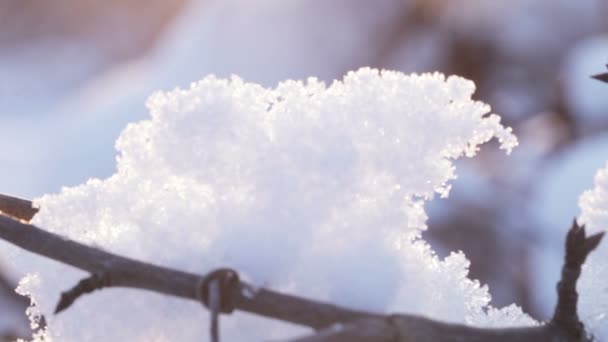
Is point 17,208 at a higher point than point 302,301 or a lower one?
higher

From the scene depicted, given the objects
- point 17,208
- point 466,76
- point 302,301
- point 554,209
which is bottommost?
point 302,301

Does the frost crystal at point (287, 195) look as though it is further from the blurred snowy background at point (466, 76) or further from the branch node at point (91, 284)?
the blurred snowy background at point (466, 76)

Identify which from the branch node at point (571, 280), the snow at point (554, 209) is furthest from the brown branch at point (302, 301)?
the snow at point (554, 209)

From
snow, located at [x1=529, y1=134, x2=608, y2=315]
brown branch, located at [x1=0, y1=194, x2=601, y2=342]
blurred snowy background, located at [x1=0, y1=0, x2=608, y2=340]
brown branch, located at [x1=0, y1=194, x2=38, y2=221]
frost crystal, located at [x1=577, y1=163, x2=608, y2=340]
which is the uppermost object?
blurred snowy background, located at [x1=0, y1=0, x2=608, y2=340]

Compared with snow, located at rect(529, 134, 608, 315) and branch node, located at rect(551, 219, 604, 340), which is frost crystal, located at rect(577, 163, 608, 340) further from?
snow, located at rect(529, 134, 608, 315)

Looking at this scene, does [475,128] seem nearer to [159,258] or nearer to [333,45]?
[159,258]

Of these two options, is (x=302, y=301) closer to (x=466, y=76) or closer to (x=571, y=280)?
(x=571, y=280)

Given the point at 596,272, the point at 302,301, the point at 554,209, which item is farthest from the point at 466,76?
the point at 302,301

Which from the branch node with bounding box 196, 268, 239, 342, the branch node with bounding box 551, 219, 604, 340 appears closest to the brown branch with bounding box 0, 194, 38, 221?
the branch node with bounding box 196, 268, 239, 342
